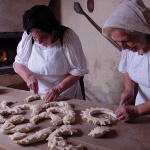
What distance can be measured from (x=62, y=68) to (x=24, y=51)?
1.30ft

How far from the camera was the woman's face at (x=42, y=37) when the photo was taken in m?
1.72

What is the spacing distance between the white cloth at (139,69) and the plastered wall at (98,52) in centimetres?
139

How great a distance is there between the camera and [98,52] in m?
3.41

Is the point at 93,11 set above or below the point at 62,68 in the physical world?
above

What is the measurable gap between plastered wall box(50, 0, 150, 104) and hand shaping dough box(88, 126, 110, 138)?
200 centimetres

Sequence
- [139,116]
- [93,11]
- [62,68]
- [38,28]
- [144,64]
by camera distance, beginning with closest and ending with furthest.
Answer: [139,116] < [144,64] < [38,28] < [62,68] < [93,11]

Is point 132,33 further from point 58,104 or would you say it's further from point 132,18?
point 58,104

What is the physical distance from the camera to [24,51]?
2.07m

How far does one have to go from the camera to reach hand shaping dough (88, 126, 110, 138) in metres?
1.21

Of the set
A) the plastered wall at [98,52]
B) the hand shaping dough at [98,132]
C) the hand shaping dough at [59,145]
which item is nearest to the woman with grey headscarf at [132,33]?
the hand shaping dough at [98,132]

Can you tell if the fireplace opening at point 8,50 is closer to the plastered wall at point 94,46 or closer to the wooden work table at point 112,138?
the plastered wall at point 94,46

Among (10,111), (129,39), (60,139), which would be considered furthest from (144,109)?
(10,111)

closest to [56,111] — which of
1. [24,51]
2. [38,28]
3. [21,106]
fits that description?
[21,106]

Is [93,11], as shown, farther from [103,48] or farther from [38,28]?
[38,28]
